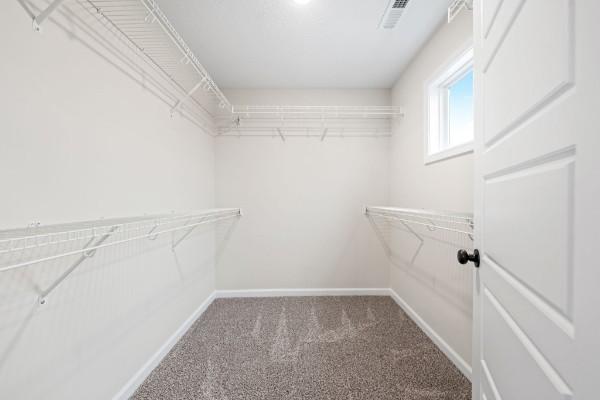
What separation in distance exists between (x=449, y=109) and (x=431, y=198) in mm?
729

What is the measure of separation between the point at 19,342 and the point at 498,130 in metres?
1.66

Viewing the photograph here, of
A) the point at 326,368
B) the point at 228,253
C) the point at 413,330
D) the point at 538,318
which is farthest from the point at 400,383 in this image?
the point at 228,253

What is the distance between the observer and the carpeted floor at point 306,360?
142 cm

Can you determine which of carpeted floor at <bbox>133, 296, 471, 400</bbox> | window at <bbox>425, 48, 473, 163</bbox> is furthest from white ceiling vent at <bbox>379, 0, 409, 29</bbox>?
carpeted floor at <bbox>133, 296, 471, 400</bbox>

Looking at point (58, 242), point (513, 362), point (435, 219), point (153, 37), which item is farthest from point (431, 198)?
point (153, 37)

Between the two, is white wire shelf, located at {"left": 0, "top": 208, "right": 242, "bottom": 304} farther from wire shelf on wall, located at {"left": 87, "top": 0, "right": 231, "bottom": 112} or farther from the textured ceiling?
the textured ceiling

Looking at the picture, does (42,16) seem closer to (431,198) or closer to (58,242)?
(58,242)

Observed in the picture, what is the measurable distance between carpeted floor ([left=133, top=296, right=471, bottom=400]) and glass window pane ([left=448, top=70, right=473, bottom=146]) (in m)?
1.50

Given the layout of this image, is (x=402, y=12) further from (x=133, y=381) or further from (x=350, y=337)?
(x=133, y=381)

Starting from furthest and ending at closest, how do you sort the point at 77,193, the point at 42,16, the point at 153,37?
the point at 153,37 → the point at 77,193 → the point at 42,16

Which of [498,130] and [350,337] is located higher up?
[498,130]

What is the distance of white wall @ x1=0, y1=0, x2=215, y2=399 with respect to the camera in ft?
2.77

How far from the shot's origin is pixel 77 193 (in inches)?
41.8

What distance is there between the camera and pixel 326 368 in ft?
5.24
